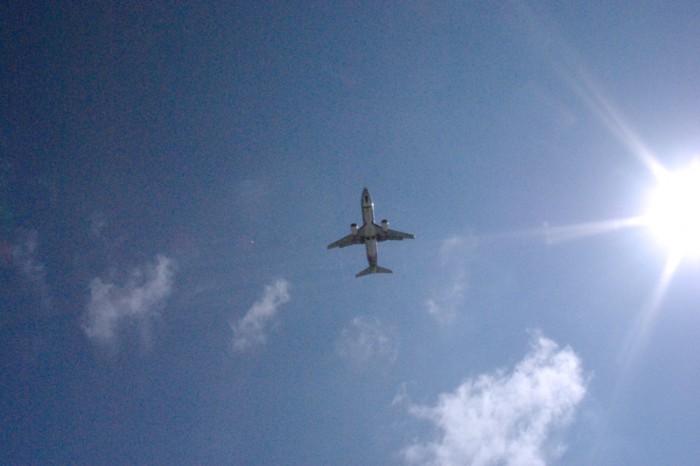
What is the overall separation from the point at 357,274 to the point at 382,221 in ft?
59.4

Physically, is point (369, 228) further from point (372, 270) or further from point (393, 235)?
point (372, 270)

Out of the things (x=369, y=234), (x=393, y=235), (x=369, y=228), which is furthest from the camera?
(x=393, y=235)

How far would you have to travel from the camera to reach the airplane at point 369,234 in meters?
92.9

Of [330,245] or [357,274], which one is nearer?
[330,245]

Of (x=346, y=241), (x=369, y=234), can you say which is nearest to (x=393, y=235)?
(x=369, y=234)

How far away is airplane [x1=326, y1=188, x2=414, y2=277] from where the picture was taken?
92875 millimetres

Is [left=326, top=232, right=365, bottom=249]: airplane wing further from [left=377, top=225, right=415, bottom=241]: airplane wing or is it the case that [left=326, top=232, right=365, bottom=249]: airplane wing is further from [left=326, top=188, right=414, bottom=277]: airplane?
[left=377, top=225, right=415, bottom=241]: airplane wing

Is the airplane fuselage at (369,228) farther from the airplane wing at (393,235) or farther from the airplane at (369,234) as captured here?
the airplane wing at (393,235)

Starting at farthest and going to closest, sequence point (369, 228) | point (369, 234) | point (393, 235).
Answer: point (393, 235) < point (369, 234) < point (369, 228)

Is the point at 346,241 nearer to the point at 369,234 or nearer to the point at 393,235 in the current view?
the point at 369,234

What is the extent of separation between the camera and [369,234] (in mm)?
98375

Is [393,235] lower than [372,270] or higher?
higher

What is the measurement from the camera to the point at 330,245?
10181 cm

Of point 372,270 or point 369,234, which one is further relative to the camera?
point 372,270
